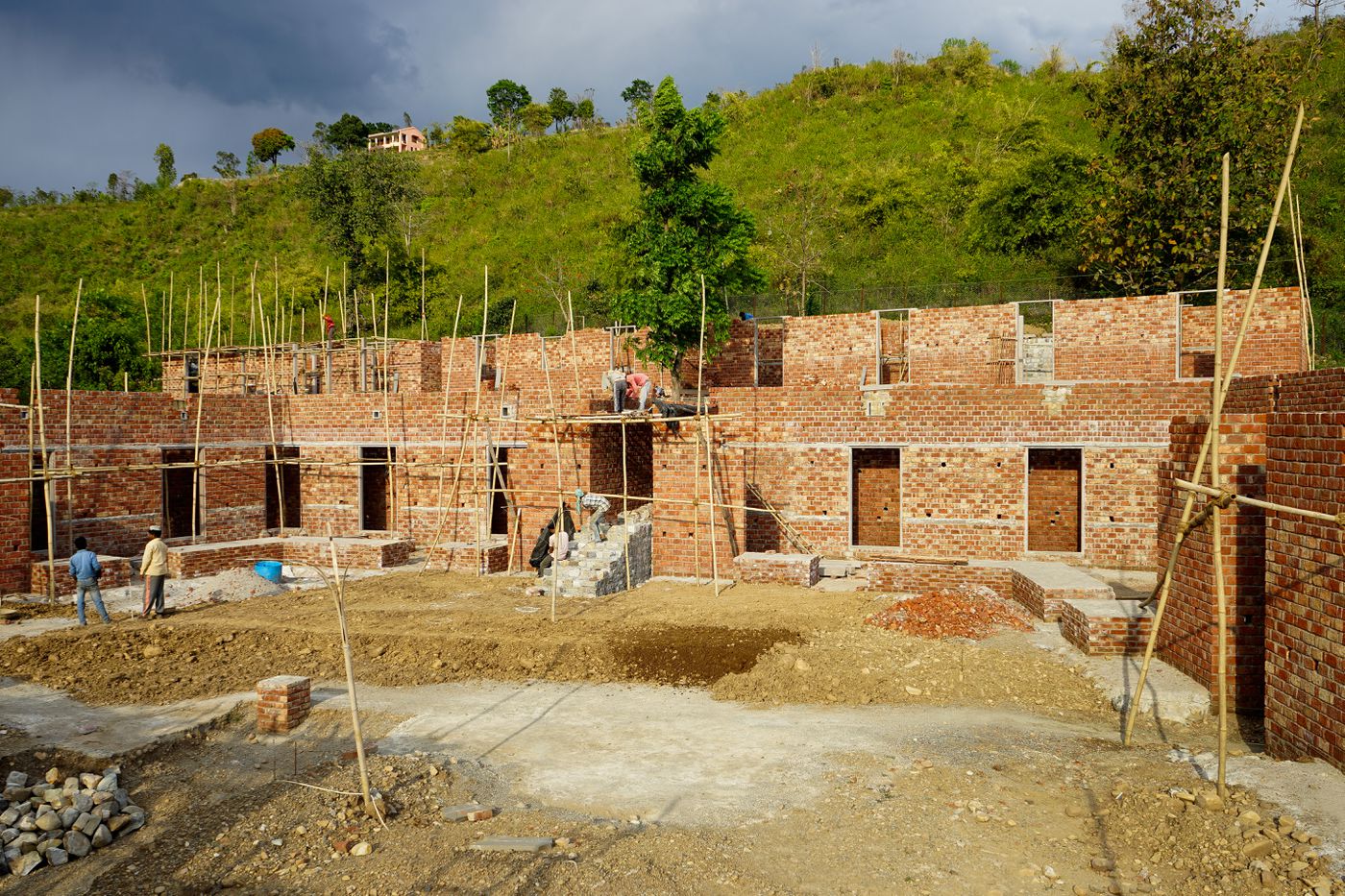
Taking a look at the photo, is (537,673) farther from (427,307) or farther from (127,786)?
(427,307)

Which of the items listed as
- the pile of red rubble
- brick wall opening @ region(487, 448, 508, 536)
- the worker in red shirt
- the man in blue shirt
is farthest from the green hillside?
the man in blue shirt

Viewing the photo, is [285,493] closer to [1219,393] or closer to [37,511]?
[37,511]

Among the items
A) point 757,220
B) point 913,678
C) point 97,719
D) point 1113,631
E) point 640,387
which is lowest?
point 97,719

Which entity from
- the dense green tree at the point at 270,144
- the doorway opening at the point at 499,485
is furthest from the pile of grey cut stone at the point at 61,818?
the dense green tree at the point at 270,144

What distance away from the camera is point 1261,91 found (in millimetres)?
21219

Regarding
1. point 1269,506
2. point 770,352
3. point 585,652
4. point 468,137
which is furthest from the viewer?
point 468,137

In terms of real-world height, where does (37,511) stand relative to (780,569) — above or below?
above

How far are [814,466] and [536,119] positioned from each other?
173 feet

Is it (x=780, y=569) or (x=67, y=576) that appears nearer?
(x=780, y=569)

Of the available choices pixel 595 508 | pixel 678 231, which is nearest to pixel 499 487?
pixel 595 508

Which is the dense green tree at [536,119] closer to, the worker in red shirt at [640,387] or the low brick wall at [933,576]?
the worker in red shirt at [640,387]

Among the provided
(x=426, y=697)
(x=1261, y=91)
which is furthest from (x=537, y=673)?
(x=1261, y=91)

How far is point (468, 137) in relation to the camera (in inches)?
2288

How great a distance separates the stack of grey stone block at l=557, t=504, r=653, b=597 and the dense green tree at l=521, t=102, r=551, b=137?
170ft
